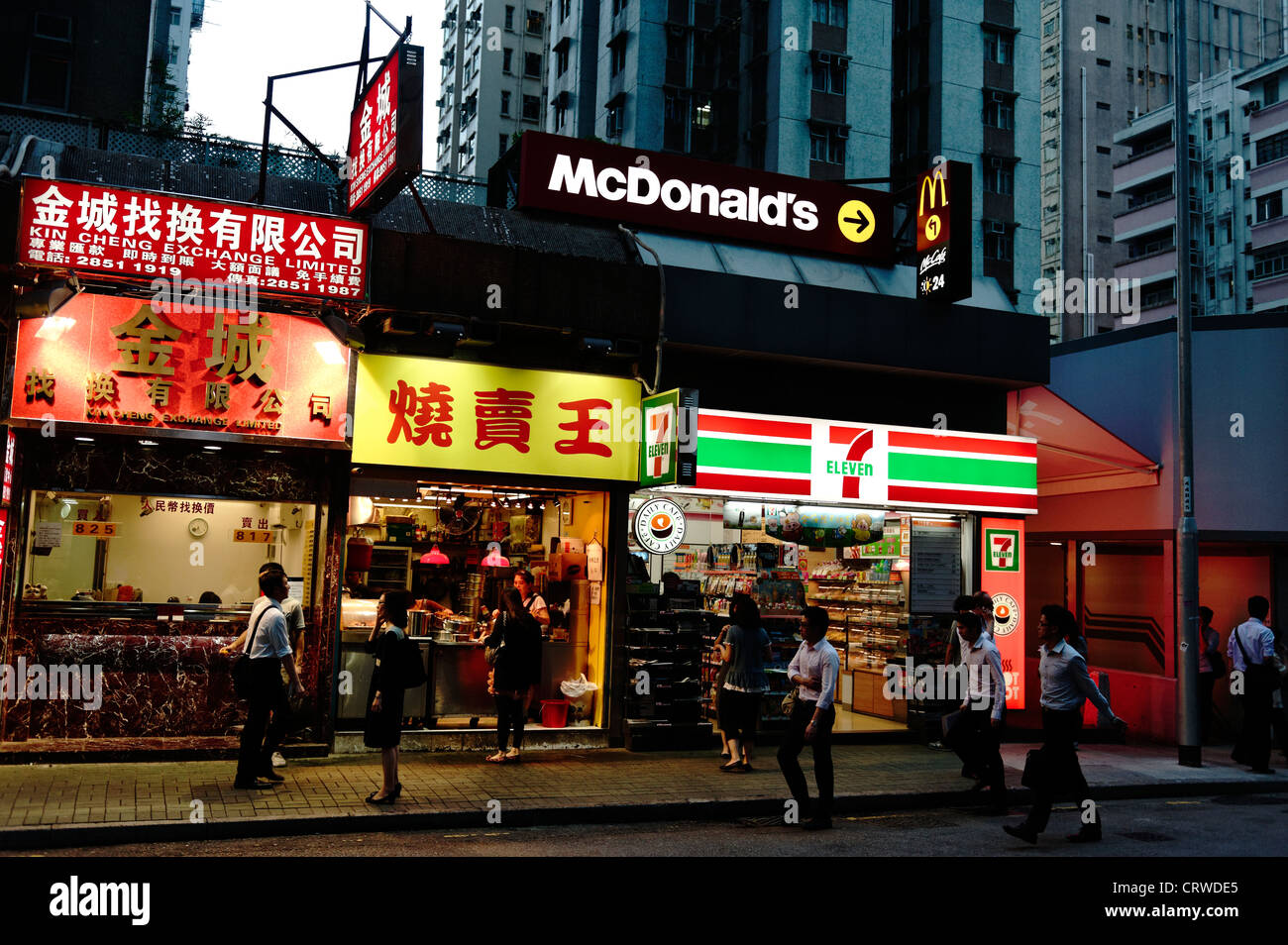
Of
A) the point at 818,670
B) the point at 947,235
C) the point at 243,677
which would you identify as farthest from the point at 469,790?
the point at 947,235

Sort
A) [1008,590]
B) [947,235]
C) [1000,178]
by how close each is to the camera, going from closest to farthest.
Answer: [947,235]
[1008,590]
[1000,178]

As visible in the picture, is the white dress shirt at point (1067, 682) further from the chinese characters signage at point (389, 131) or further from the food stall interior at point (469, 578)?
the chinese characters signage at point (389, 131)

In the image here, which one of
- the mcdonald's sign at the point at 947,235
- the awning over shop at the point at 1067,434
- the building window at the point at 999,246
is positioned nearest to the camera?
the mcdonald's sign at the point at 947,235

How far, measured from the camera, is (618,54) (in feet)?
155

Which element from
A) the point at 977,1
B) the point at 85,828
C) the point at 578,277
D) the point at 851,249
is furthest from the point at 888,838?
the point at 977,1

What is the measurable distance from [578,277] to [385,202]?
244 centimetres

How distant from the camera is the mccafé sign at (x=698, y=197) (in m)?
13.7

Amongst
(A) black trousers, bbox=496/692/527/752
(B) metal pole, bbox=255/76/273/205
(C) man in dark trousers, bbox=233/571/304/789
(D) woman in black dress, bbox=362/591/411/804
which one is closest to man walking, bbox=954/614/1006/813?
(A) black trousers, bbox=496/692/527/752

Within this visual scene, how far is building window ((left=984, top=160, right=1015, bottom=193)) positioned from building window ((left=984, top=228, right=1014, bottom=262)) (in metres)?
1.75

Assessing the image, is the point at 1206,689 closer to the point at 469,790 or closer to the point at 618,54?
the point at 469,790

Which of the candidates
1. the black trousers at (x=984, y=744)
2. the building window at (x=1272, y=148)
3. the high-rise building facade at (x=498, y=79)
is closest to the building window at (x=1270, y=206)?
the building window at (x=1272, y=148)

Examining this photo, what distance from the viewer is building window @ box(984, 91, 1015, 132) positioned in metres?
45.5

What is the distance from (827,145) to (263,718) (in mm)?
38344

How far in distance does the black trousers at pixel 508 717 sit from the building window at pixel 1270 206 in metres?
57.7
